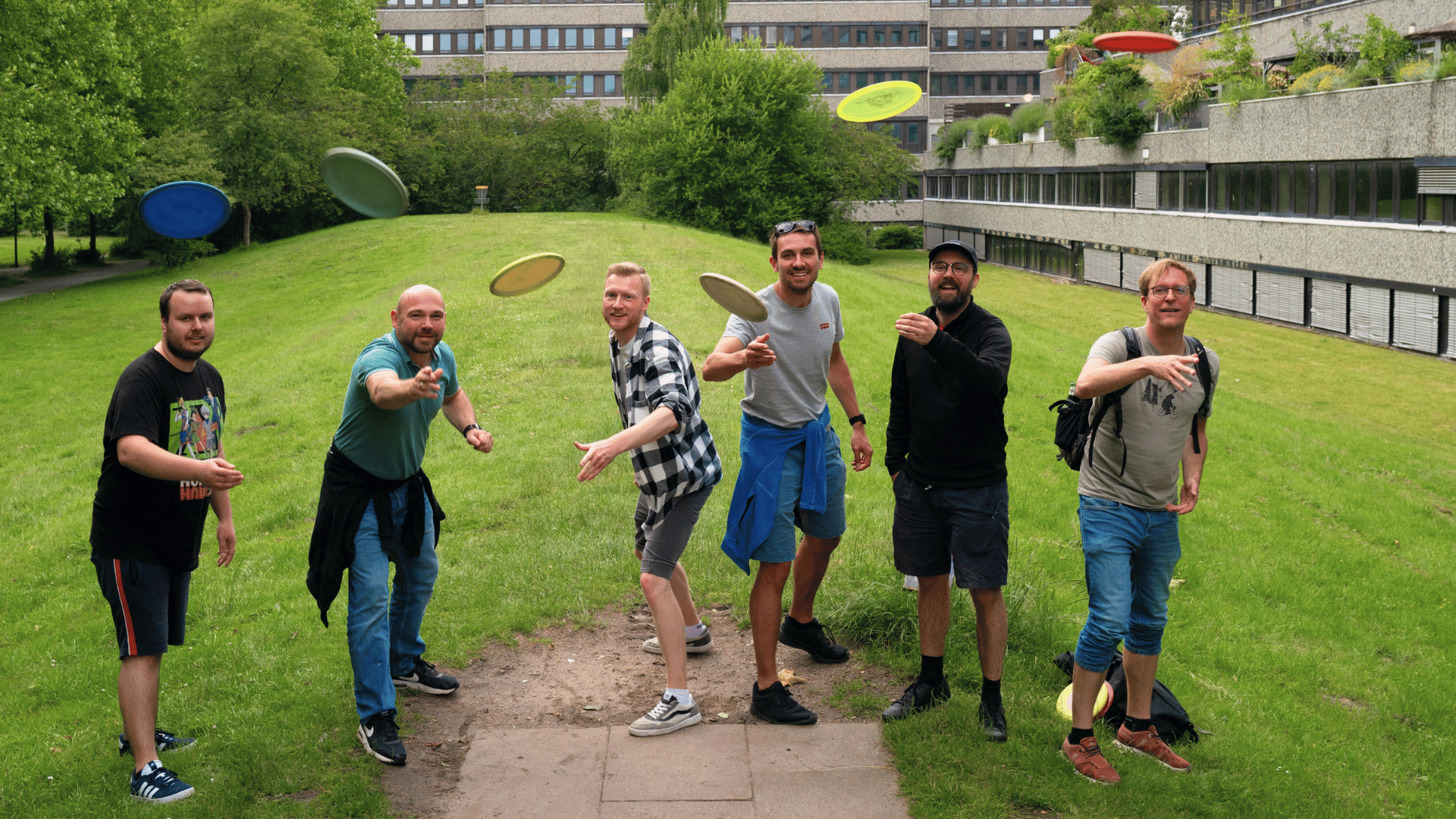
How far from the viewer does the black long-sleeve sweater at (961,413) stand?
5.78 m

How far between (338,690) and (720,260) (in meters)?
25.1

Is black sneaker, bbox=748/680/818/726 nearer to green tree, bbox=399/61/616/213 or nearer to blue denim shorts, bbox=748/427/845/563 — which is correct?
blue denim shorts, bbox=748/427/845/563

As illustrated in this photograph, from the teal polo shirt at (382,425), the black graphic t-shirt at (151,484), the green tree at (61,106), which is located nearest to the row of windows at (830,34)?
the green tree at (61,106)

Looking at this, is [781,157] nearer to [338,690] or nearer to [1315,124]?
[1315,124]

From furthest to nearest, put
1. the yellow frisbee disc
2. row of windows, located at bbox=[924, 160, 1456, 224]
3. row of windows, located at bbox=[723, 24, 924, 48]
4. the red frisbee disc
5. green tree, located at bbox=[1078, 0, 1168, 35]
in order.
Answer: row of windows, located at bbox=[723, 24, 924, 48] < green tree, located at bbox=[1078, 0, 1168, 35] < the red frisbee disc < row of windows, located at bbox=[924, 160, 1456, 224] < the yellow frisbee disc

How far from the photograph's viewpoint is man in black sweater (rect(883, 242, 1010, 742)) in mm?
5797

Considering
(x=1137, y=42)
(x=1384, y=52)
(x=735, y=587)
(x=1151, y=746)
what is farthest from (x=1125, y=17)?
(x=1151, y=746)

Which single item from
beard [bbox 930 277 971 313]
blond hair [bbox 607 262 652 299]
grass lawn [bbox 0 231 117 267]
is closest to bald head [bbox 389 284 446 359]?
blond hair [bbox 607 262 652 299]

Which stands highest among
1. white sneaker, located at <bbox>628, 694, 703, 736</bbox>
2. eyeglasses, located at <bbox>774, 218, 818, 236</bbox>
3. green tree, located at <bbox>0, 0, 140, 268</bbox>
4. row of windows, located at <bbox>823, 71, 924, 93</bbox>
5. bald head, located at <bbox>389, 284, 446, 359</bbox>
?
row of windows, located at <bbox>823, 71, 924, 93</bbox>

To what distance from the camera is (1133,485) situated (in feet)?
18.3

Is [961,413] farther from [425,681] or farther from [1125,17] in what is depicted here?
[1125,17]

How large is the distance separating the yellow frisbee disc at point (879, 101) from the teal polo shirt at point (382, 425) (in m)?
5.51

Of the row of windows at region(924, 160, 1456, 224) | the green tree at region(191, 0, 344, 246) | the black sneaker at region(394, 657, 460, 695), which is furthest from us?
the green tree at region(191, 0, 344, 246)

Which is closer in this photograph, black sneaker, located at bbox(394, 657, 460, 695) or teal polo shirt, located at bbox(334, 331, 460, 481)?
teal polo shirt, located at bbox(334, 331, 460, 481)
